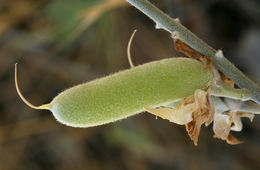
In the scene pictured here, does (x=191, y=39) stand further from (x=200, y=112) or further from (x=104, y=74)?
(x=104, y=74)

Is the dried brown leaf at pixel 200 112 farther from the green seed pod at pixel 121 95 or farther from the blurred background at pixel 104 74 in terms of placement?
the blurred background at pixel 104 74

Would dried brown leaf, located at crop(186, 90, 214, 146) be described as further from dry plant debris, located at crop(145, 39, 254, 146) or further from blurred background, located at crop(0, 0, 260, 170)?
blurred background, located at crop(0, 0, 260, 170)

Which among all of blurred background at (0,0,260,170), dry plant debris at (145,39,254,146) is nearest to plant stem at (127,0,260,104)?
dry plant debris at (145,39,254,146)

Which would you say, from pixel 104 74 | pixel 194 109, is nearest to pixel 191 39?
Result: pixel 194 109

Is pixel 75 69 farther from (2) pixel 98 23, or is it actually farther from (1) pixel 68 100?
(1) pixel 68 100

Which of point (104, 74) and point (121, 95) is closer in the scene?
point (121, 95)
